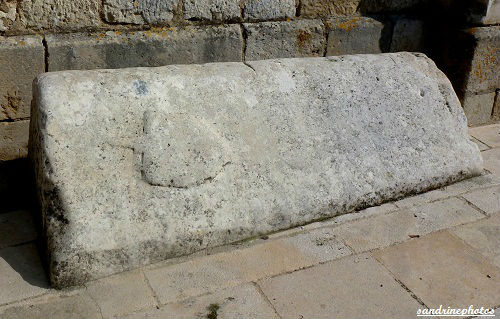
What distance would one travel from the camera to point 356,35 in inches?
156

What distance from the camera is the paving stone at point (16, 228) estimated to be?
2.76 meters

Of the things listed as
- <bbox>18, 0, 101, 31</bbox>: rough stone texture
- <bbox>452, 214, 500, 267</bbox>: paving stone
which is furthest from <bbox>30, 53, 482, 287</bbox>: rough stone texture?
<bbox>18, 0, 101, 31</bbox>: rough stone texture

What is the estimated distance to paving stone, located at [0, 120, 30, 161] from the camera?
10.3 feet

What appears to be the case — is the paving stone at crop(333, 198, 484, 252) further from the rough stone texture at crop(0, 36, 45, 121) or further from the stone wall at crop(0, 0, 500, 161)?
the rough stone texture at crop(0, 36, 45, 121)

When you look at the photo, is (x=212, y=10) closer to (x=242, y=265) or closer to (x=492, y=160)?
(x=242, y=265)

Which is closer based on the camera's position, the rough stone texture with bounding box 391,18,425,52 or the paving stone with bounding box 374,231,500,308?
the paving stone with bounding box 374,231,500,308

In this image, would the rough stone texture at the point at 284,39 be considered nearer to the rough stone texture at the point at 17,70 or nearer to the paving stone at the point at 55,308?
the rough stone texture at the point at 17,70

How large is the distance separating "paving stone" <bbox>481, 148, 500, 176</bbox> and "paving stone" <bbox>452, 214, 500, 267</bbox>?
2.05 ft

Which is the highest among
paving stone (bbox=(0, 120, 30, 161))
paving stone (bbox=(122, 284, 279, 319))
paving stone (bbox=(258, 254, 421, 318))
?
paving stone (bbox=(0, 120, 30, 161))

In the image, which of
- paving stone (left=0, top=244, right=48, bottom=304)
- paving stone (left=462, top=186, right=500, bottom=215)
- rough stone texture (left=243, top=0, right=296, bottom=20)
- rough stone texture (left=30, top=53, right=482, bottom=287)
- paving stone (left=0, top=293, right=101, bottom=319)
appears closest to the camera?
paving stone (left=0, top=293, right=101, bottom=319)

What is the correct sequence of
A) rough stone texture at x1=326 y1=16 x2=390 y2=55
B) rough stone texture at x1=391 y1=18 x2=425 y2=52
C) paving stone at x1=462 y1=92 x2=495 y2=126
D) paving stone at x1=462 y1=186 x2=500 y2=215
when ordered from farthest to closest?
paving stone at x1=462 y1=92 x2=495 y2=126 < rough stone texture at x1=391 y1=18 x2=425 y2=52 < rough stone texture at x1=326 y1=16 x2=390 y2=55 < paving stone at x1=462 y1=186 x2=500 y2=215

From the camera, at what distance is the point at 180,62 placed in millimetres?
3402

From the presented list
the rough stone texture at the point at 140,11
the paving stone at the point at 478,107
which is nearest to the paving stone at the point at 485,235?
the paving stone at the point at 478,107

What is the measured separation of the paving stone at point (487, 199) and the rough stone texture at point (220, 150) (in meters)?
0.15
